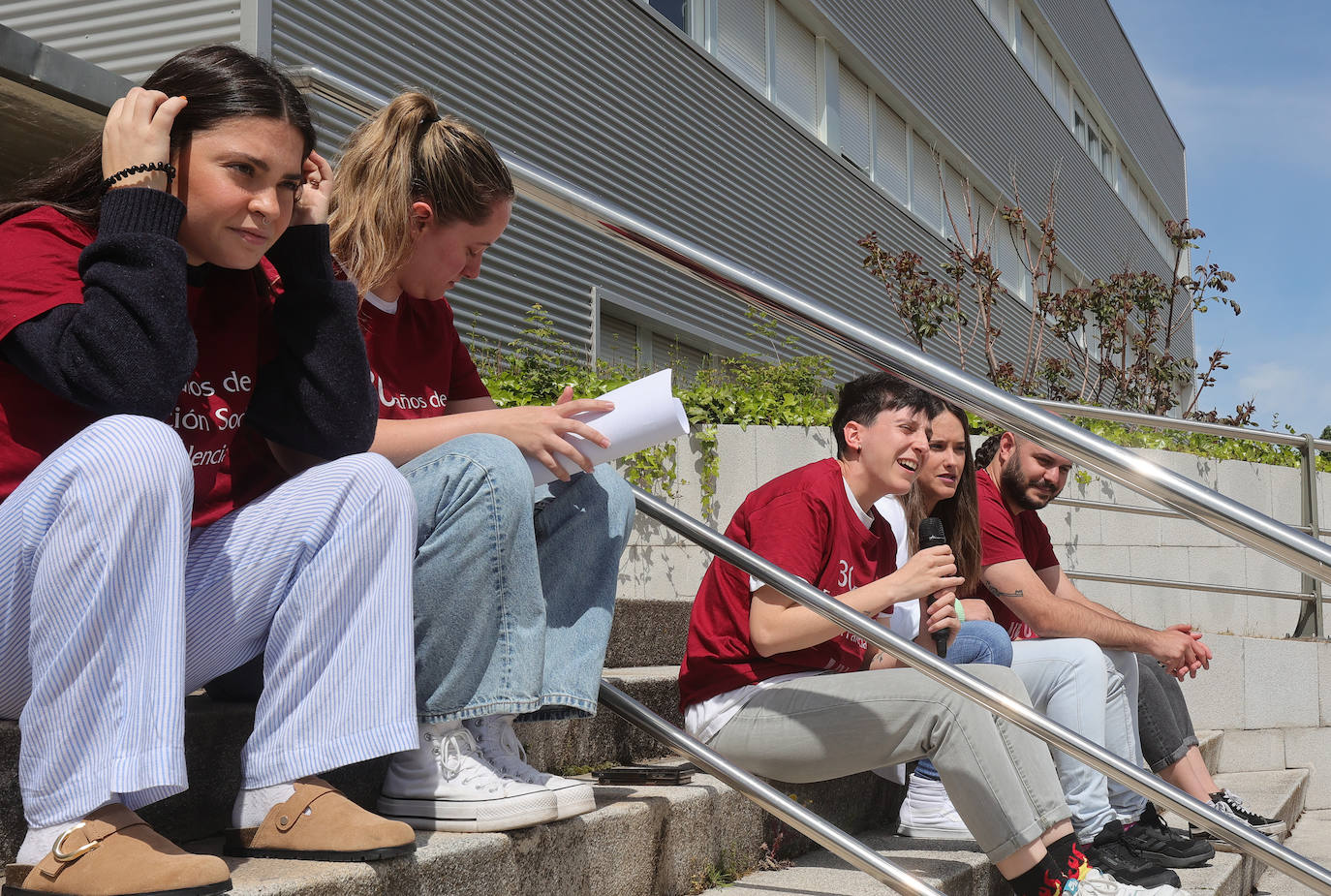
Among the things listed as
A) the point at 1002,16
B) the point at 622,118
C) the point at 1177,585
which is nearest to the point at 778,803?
the point at 1177,585

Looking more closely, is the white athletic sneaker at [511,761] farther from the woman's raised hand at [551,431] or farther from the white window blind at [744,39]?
the white window blind at [744,39]

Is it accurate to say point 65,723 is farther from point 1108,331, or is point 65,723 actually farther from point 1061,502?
point 1108,331

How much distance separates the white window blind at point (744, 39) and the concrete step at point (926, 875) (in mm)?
7539

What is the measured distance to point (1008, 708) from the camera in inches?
81.6

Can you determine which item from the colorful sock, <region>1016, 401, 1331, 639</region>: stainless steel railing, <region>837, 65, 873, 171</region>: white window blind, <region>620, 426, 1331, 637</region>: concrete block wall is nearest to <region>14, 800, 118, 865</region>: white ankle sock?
the colorful sock

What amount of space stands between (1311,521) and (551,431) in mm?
5525

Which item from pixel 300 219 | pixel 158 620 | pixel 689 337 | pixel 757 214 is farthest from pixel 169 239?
pixel 757 214

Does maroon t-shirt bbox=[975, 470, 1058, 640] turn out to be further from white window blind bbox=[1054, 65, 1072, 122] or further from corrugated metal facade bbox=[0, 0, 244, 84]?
white window blind bbox=[1054, 65, 1072, 122]

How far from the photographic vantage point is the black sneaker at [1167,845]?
297cm

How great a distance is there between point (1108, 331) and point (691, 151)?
3.72 meters

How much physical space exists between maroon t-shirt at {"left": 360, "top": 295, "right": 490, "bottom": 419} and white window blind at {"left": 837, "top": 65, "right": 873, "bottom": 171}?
9.47 meters

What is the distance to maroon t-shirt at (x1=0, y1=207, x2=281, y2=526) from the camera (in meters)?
1.47

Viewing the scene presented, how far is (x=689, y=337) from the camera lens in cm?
919

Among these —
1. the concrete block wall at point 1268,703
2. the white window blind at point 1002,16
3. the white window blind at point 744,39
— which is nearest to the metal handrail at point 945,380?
the concrete block wall at point 1268,703
